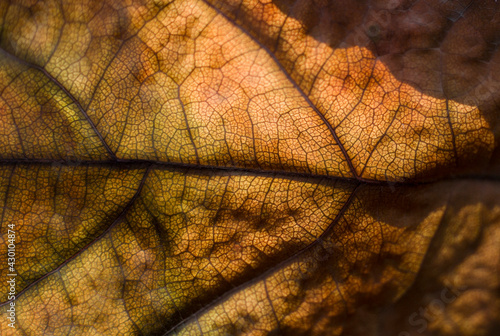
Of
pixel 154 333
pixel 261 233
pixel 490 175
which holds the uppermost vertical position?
pixel 490 175

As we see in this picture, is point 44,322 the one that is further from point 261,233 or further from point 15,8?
point 15,8

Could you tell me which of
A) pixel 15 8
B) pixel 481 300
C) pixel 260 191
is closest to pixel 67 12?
pixel 15 8

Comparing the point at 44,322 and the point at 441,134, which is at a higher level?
the point at 441,134

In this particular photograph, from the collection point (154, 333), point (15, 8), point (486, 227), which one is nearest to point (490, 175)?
point (486, 227)

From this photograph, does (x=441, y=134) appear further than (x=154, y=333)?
No

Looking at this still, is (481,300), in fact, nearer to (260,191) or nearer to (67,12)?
(260,191)

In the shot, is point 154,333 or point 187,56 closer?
point 187,56
